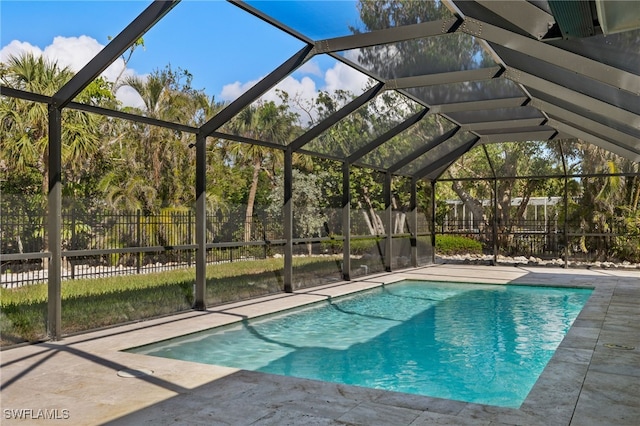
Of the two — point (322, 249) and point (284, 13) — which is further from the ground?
point (284, 13)

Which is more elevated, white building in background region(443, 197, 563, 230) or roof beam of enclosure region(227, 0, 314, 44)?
roof beam of enclosure region(227, 0, 314, 44)

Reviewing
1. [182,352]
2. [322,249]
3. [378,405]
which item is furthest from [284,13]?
[322,249]

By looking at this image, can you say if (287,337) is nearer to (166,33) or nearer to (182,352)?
(182,352)

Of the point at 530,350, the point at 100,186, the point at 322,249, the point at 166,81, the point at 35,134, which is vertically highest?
the point at 166,81

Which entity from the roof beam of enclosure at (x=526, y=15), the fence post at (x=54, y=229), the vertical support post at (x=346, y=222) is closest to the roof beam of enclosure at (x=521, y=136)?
the vertical support post at (x=346, y=222)

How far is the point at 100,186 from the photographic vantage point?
46.0 ft

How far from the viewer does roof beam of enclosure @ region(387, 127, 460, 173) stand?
504 inches

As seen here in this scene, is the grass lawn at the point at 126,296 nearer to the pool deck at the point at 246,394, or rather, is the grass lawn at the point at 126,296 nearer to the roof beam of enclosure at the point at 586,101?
the pool deck at the point at 246,394

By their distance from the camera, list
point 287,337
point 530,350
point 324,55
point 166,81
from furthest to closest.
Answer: point 166,81, point 324,55, point 287,337, point 530,350

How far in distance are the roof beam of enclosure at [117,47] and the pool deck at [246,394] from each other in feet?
8.86

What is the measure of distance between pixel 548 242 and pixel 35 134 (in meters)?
14.4

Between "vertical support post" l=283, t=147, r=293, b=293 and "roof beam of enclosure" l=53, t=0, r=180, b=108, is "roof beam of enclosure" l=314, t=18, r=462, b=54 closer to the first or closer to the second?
"roof beam of enclosure" l=53, t=0, r=180, b=108

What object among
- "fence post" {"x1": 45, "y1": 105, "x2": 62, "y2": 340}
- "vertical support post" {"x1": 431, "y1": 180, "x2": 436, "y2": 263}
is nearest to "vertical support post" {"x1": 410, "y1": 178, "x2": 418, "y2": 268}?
"vertical support post" {"x1": 431, "y1": 180, "x2": 436, "y2": 263}

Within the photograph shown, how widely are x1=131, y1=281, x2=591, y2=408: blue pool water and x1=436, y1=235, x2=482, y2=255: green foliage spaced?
7.23 metres
